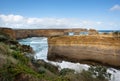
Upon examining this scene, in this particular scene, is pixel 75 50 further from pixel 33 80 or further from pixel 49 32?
pixel 49 32

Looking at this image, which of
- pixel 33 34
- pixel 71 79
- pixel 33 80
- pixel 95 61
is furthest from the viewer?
pixel 33 34

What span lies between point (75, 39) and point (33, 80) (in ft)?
47.7

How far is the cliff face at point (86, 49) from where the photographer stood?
17234 millimetres

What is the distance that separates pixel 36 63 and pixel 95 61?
30.0 feet

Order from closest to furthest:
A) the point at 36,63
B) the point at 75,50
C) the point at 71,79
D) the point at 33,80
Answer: the point at 33,80 < the point at 71,79 < the point at 36,63 < the point at 75,50

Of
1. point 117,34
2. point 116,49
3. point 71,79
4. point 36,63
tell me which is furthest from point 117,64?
point 71,79

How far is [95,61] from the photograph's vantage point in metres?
18.5

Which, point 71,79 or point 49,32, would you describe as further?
point 49,32

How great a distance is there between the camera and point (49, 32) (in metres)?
79.9

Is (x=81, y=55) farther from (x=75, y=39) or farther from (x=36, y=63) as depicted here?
(x=36, y=63)

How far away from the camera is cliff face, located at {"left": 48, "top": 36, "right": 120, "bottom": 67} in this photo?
17.2m

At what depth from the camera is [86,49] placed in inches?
762

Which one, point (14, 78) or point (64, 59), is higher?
point (14, 78)

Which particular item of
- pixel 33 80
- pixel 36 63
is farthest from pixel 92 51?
pixel 33 80
